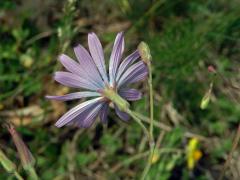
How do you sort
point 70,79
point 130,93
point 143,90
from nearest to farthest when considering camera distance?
point 70,79, point 130,93, point 143,90

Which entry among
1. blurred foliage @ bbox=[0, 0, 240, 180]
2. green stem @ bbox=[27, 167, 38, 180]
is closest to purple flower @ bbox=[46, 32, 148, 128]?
green stem @ bbox=[27, 167, 38, 180]

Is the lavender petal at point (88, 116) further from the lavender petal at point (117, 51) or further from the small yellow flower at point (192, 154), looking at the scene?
the small yellow flower at point (192, 154)

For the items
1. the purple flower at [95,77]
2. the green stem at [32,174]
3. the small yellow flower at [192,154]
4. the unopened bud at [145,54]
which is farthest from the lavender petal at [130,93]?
the small yellow flower at [192,154]

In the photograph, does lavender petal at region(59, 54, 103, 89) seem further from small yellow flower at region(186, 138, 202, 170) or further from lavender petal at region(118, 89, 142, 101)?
small yellow flower at region(186, 138, 202, 170)

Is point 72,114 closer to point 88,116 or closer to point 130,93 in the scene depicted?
point 88,116

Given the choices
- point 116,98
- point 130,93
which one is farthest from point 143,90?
point 116,98

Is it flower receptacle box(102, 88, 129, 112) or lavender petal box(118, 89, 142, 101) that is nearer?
flower receptacle box(102, 88, 129, 112)

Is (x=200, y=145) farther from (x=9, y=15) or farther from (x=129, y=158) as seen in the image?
(x=9, y=15)
